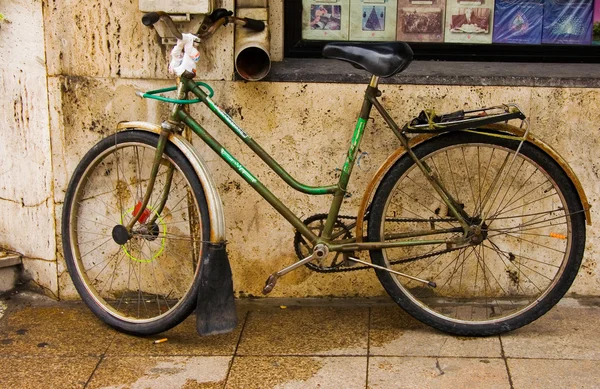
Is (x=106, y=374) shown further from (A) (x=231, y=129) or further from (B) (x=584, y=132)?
(B) (x=584, y=132)

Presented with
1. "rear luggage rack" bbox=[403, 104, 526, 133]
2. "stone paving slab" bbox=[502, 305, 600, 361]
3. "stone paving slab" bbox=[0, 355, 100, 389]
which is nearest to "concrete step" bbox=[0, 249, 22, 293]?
"stone paving slab" bbox=[0, 355, 100, 389]

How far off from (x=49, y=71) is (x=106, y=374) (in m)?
1.73

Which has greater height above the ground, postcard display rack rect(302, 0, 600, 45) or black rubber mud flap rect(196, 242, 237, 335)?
postcard display rack rect(302, 0, 600, 45)

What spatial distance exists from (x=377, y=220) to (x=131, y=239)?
1.41 meters

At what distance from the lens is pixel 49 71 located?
4.89 meters

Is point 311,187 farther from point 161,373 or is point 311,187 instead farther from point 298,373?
point 161,373

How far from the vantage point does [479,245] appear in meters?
4.99

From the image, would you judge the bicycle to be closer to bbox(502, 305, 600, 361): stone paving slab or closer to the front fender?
the front fender

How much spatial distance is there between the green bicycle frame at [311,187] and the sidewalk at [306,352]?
0.53 metres

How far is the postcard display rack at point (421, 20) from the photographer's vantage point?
5195mm

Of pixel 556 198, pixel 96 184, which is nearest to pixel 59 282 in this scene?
pixel 96 184

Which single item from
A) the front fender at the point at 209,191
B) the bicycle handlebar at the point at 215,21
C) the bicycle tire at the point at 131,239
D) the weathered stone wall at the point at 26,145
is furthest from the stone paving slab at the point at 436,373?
the weathered stone wall at the point at 26,145

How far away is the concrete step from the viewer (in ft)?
16.9

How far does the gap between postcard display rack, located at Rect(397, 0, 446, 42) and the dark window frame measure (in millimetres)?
48
